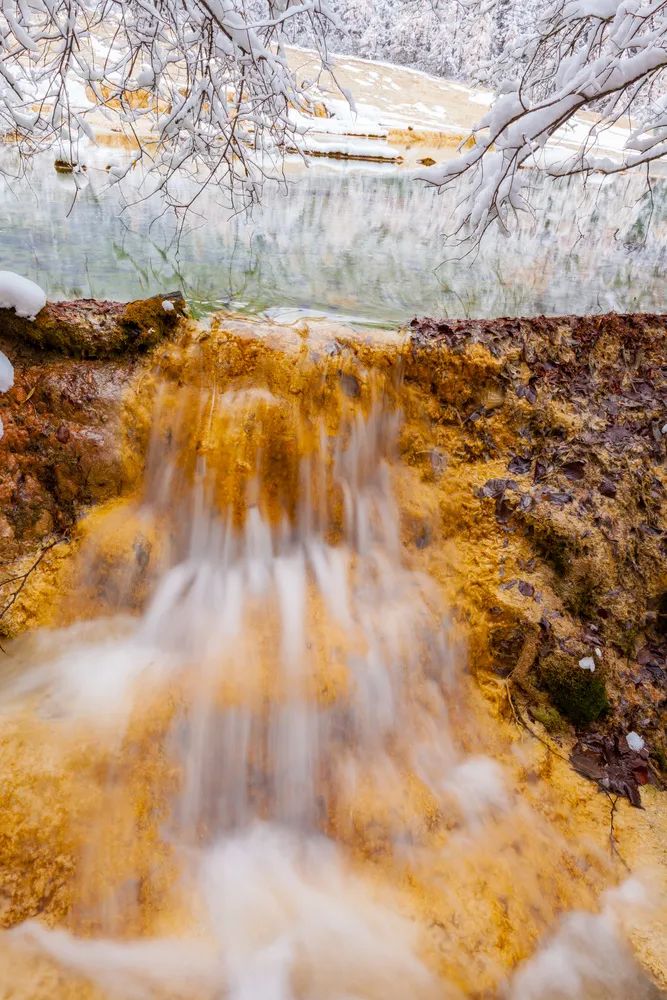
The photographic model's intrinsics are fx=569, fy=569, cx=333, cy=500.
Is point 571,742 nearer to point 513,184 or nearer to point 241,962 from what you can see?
point 241,962

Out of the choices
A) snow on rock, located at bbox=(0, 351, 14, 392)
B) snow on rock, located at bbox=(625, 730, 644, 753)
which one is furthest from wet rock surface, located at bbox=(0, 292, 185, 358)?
snow on rock, located at bbox=(625, 730, 644, 753)

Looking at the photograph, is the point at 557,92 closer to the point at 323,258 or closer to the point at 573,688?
the point at 573,688

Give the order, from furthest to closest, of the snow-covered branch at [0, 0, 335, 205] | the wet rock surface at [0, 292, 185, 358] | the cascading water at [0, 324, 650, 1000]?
the wet rock surface at [0, 292, 185, 358]
the snow-covered branch at [0, 0, 335, 205]
the cascading water at [0, 324, 650, 1000]

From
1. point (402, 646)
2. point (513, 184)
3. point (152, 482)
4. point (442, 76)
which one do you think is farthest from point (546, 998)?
point (442, 76)

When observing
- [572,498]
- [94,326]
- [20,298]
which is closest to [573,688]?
[572,498]

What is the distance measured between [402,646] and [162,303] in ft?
8.59

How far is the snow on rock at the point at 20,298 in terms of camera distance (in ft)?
11.0

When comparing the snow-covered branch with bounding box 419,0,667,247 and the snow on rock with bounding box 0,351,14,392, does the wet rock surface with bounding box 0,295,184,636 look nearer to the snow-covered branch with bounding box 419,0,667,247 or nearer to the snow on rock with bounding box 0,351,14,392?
the snow on rock with bounding box 0,351,14,392

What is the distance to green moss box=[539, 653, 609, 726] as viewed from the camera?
10.3 feet

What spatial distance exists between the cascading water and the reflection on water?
4.93ft

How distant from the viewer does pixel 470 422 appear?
379cm

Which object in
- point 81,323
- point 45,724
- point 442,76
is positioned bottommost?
point 45,724

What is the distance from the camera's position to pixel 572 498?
3535 millimetres

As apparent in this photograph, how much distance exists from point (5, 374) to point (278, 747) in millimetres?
2609
